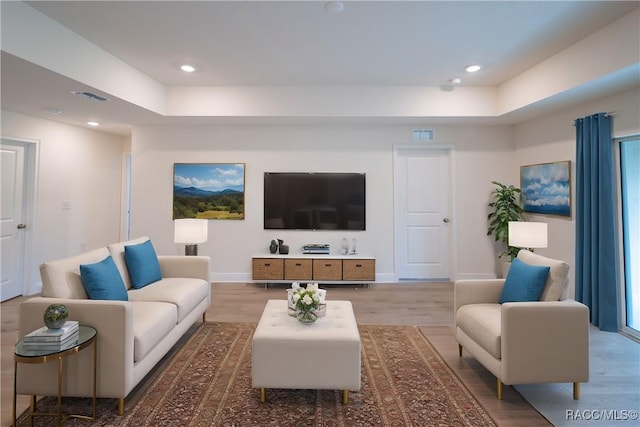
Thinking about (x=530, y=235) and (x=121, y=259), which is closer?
(x=121, y=259)

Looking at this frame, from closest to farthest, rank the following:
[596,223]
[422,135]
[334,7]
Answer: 1. [334,7]
2. [596,223]
3. [422,135]

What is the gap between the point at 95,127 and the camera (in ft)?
17.9

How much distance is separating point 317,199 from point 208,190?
1734mm

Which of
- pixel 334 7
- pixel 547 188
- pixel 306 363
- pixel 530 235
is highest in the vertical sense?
pixel 334 7

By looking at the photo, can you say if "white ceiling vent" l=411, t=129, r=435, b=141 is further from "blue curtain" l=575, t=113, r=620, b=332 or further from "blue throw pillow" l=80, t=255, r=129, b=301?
"blue throw pillow" l=80, t=255, r=129, b=301

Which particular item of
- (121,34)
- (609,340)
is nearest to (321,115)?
(121,34)

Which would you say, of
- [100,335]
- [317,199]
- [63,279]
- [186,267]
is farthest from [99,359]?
[317,199]

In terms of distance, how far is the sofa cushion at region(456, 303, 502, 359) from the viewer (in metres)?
2.18

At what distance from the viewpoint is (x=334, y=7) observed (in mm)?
2625

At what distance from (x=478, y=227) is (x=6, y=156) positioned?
677 centimetres

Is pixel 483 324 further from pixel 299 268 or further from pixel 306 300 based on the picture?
pixel 299 268

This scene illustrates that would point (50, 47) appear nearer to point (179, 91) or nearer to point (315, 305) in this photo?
point (179, 91)

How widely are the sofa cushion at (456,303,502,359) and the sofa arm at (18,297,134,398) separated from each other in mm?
2317

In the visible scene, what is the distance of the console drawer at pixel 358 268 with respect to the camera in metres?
4.83
